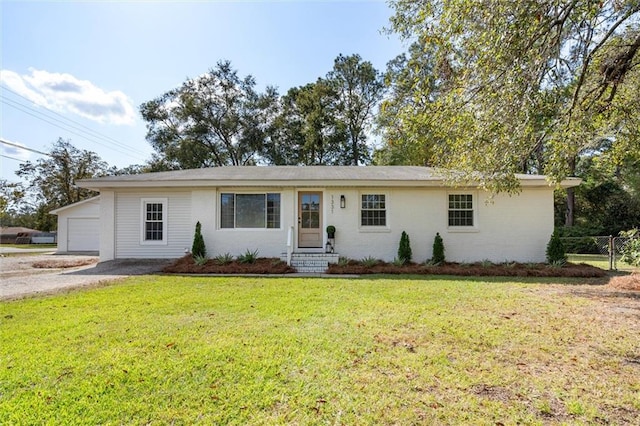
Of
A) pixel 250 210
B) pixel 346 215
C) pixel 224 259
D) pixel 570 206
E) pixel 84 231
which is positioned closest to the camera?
pixel 224 259

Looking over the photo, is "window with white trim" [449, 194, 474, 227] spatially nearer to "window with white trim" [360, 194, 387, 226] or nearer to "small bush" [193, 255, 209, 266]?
"window with white trim" [360, 194, 387, 226]

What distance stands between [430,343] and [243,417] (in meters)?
2.44

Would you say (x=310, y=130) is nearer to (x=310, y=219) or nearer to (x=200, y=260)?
(x=310, y=219)

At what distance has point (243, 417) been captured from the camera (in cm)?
241

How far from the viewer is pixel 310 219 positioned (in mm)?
11516

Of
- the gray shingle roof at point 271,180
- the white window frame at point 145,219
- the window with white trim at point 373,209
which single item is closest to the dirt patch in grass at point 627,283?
the gray shingle roof at point 271,180

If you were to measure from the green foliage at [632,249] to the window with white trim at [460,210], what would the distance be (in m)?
3.95

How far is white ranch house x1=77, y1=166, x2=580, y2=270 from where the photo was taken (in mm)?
10984

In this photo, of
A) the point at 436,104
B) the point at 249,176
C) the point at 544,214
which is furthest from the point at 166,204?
the point at 544,214

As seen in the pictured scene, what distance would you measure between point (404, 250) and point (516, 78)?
6.43 meters

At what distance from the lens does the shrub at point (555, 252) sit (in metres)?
10.2

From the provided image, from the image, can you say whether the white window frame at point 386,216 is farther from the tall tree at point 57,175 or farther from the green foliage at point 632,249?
the tall tree at point 57,175

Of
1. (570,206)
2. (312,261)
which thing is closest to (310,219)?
(312,261)

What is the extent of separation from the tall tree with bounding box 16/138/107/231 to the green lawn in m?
34.4
